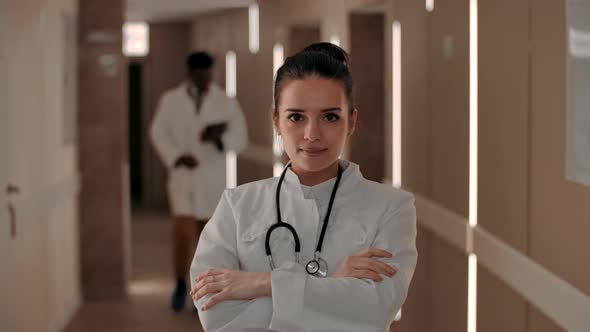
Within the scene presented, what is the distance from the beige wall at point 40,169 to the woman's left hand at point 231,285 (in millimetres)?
2627

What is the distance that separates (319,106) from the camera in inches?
90.3

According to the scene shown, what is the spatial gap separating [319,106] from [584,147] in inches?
33.0

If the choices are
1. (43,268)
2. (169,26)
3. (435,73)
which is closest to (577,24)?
(435,73)

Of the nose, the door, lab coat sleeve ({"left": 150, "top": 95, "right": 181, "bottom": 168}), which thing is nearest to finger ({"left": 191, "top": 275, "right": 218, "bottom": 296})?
the nose

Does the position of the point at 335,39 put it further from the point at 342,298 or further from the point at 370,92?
the point at 342,298

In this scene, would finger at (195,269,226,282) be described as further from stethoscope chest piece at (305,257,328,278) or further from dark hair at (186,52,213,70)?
dark hair at (186,52,213,70)

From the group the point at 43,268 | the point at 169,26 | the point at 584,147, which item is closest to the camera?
the point at 584,147

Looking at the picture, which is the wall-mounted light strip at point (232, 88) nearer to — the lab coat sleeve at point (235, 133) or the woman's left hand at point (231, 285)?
the lab coat sleeve at point (235, 133)

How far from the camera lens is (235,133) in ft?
22.6

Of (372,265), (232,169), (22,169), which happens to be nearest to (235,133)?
(22,169)

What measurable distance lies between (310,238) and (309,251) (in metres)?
0.03

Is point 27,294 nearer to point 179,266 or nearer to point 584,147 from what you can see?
point 179,266

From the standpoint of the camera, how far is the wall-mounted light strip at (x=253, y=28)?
10.6m

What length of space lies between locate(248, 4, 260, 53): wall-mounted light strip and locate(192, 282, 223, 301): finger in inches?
328
